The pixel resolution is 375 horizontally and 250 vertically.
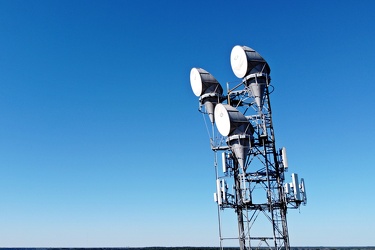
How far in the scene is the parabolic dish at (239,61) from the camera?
4100cm

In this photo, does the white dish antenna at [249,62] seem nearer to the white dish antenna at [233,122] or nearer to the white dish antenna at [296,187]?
the white dish antenna at [233,122]

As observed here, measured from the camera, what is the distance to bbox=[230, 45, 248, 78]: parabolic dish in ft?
135

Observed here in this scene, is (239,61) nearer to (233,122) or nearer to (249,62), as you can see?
(249,62)

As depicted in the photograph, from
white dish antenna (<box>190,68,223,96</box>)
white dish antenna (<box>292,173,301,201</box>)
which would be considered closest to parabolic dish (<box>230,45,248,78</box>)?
white dish antenna (<box>190,68,223,96</box>)

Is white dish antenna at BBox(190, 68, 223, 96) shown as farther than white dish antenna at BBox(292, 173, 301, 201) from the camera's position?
Yes

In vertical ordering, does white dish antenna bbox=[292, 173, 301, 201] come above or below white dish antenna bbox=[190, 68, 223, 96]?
below

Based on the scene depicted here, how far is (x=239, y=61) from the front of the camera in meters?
41.8

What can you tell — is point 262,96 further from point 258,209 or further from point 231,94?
point 258,209

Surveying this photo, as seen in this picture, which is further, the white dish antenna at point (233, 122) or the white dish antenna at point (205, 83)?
the white dish antenna at point (205, 83)

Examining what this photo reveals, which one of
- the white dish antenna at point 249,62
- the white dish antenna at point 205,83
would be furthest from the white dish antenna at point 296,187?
the white dish antenna at point 205,83

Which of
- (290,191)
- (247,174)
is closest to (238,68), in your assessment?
(247,174)

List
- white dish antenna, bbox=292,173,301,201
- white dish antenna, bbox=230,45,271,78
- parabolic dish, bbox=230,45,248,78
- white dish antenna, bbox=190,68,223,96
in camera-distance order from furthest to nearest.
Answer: white dish antenna, bbox=190,68,223,96 → parabolic dish, bbox=230,45,248,78 → white dish antenna, bbox=230,45,271,78 → white dish antenna, bbox=292,173,301,201

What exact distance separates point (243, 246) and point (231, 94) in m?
16.8

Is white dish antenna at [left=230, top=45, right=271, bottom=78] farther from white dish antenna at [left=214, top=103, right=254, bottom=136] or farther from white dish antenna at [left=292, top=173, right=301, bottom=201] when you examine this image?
white dish antenna at [left=292, top=173, right=301, bottom=201]
